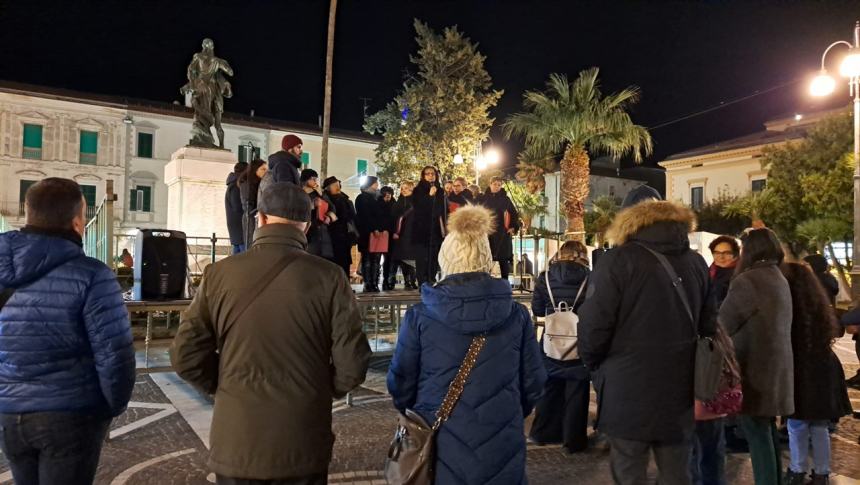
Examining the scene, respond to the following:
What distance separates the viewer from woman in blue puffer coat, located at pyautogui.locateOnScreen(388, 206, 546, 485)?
116 inches

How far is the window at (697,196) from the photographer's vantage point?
158 ft

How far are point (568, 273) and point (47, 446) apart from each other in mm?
4491

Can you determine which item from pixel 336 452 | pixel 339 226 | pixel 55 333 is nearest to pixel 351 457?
pixel 336 452

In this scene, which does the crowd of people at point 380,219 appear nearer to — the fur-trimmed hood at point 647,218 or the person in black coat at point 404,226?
the person in black coat at point 404,226

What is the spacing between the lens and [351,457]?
5.62 metres

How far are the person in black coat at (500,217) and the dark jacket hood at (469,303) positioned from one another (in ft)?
23.4

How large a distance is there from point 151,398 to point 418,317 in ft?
20.6

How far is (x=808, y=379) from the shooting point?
15.7 ft

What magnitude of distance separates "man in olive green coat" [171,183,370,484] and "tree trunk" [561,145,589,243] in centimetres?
1753

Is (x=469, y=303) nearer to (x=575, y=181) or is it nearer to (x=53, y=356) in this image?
(x=53, y=356)

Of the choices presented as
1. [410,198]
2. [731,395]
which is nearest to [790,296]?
[731,395]

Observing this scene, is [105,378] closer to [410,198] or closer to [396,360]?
[396,360]

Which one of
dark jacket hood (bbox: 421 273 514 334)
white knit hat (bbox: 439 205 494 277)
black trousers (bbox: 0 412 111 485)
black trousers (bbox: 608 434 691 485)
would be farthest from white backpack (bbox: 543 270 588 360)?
black trousers (bbox: 0 412 111 485)

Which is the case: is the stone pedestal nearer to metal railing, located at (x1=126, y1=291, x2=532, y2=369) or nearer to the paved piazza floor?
metal railing, located at (x1=126, y1=291, x2=532, y2=369)
